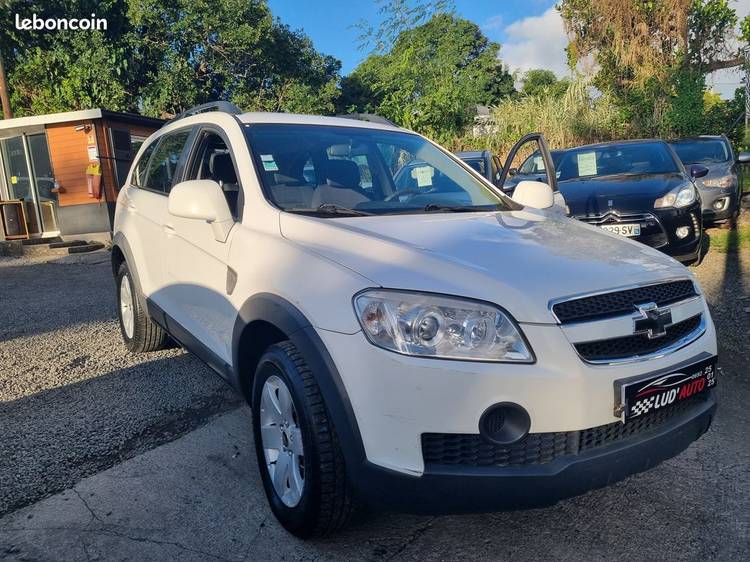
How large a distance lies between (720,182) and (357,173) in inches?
307

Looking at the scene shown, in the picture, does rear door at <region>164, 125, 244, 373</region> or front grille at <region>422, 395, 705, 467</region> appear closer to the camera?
front grille at <region>422, 395, 705, 467</region>

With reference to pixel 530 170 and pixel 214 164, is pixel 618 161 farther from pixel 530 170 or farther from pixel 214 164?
pixel 214 164

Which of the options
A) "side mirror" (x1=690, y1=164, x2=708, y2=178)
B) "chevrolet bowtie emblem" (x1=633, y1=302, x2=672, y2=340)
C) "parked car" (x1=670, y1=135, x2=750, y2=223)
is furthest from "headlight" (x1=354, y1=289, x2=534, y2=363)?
"parked car" (x1=670, y1=135, x2=750, y2=223)

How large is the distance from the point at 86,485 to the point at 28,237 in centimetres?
1285

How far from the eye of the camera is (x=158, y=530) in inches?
97.8

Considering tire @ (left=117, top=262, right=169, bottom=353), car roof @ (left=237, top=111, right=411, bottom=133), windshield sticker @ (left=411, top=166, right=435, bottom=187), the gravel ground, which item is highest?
car roof @ (left=237, top=111, right=411, bottom=133)

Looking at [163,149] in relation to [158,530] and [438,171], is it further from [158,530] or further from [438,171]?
[158,530]

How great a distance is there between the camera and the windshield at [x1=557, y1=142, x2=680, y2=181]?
7305 millimetres

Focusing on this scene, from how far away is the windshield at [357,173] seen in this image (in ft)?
9.78

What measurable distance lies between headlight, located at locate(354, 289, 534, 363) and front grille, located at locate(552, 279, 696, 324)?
19 centimetres

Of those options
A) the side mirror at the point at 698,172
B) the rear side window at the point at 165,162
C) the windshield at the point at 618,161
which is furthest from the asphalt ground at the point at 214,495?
the side mirror at the point at 698,172

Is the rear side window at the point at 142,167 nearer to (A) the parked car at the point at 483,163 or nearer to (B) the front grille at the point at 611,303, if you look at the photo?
(B) the front grille at the point at 611,303

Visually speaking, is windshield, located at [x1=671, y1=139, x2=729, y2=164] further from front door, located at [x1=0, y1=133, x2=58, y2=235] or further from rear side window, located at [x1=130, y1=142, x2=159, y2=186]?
front door, located at [x1=0, y1=133, x2=58, y2=235]

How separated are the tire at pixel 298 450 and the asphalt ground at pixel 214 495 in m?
0.15
